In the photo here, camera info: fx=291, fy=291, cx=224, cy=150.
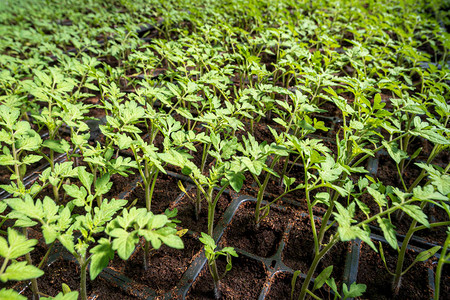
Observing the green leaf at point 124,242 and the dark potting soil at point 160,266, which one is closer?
the green leaf at point 124,242

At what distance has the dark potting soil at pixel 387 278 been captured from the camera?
1.07 metres

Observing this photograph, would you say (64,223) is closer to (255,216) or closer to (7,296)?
(7,296)

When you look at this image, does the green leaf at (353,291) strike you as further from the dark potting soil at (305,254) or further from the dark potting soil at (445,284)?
the dark potting soil at (445,284)

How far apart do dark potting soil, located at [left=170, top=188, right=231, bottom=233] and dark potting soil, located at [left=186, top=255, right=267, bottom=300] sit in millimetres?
187

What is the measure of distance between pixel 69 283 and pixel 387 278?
3.87 feet

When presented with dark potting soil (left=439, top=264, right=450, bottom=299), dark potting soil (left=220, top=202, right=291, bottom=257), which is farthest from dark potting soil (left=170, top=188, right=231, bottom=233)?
dark potting soil (left=439, top=264, right=450, bottom=299)

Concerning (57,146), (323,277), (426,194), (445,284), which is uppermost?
(426,194)

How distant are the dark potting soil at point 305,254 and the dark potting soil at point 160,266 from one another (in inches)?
14.8

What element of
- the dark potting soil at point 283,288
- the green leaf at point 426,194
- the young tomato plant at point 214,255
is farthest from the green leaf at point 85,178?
the green leaf at point 426,194

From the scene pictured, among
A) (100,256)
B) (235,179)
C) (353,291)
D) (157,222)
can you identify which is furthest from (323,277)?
(100,256)

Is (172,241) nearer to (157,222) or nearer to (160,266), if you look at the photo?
(157,222)

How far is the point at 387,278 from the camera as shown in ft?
3.67

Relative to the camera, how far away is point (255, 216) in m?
1.29

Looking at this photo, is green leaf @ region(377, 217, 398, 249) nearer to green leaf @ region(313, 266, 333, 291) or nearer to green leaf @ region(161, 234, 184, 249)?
green leaf @ region(313, 266, 333, 291)
